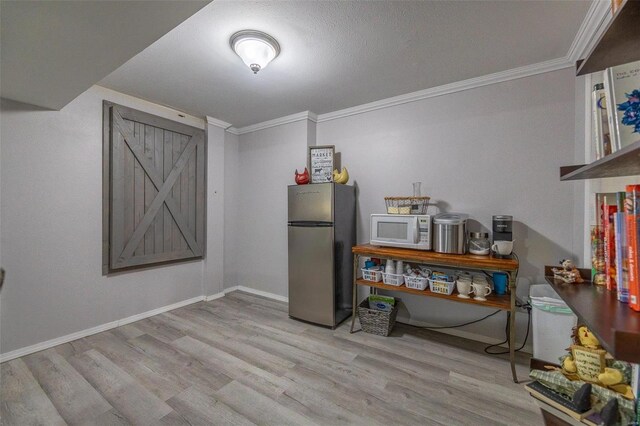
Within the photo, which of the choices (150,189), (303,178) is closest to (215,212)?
(150,189)

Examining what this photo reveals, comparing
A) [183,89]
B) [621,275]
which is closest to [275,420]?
[621,275]

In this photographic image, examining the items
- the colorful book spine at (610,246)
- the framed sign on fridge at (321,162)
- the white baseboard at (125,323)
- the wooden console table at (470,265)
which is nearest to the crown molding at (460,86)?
the framed sign on fridge at (321,162)

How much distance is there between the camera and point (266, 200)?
3680mm

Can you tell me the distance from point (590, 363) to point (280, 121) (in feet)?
11.4

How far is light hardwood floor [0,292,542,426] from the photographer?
1.56 metres

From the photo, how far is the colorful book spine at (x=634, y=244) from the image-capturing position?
64 centimetres

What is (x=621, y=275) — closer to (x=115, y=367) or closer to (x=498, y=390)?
(x=498, y=390)

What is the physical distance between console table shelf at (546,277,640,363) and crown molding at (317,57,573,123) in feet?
6.78

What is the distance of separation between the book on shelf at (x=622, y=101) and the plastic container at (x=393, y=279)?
5.86ft

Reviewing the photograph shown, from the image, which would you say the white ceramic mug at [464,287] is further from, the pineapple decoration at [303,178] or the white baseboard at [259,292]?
the white baseboard at [259,292]

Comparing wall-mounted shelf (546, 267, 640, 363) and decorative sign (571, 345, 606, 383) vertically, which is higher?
wall-mounted shelf (546, 267, 640, 363)

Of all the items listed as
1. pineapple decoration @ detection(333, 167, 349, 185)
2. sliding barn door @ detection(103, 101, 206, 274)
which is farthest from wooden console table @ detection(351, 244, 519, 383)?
sliding barn door @ detection(103, 101, 206, 274)

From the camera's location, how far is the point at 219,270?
3.71m

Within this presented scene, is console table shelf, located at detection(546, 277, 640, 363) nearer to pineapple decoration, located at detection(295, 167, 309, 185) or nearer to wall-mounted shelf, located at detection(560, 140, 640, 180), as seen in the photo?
wall-mounted shelf, located at detection(560, 140, 640, 180)
